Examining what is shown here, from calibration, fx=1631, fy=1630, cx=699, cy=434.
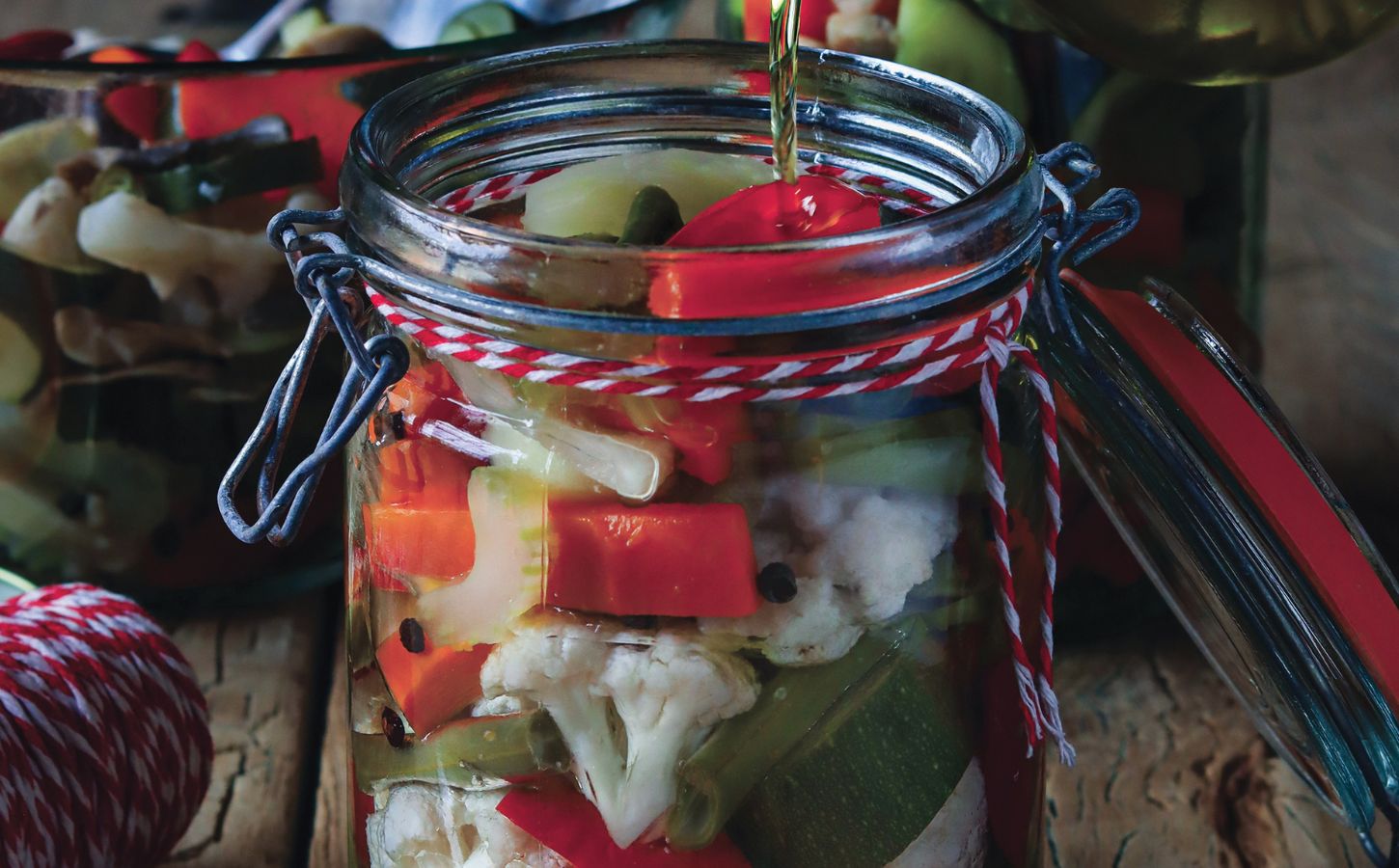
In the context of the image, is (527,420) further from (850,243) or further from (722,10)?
(722,10)

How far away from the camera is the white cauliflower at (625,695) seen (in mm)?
579

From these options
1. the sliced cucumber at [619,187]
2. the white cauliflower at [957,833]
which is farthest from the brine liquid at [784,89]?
the white cauliflower at [957,833]

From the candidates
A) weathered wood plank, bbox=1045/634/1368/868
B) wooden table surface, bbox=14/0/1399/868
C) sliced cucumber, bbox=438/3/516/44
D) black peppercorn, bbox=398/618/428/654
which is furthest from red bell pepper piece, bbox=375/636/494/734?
sliced cucumber, bbox=438/3/516/44

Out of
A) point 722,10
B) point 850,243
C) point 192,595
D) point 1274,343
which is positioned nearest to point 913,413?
point 850,243

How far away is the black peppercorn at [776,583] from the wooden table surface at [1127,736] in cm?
33

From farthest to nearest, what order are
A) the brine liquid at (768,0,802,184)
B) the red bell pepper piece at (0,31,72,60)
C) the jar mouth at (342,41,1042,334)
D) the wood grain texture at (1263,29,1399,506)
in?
the wood grain texture at (1263,29,1399,506) < the red bell pepper piece at (0,31,72,60) < the brine liquid at (768,0,802,184) < the jar mouth at (342,41,1042,334)

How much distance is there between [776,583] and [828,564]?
0.02 meters

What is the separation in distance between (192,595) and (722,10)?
48cm

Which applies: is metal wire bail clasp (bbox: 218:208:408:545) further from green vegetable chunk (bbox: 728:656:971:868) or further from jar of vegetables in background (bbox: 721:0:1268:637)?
jar of vegetables in background (bbox: 721:0:1268:637)

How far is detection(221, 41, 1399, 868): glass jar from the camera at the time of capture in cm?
56

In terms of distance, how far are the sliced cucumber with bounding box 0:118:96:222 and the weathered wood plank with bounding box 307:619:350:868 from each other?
0.33 meters

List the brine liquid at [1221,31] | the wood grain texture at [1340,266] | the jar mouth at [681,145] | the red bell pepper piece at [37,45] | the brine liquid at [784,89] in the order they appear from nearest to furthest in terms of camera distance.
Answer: the jar mouth at [681,145], the brine liquid at [784,89], the brine liquid at [1221,31], the red bell pepper piece at [37,45], the wood grain texture at [1340,266]

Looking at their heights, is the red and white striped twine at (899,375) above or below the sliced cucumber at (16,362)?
above

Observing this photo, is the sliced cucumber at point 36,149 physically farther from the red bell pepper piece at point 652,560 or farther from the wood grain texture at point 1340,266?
the wood grain texture at point 1340,266
